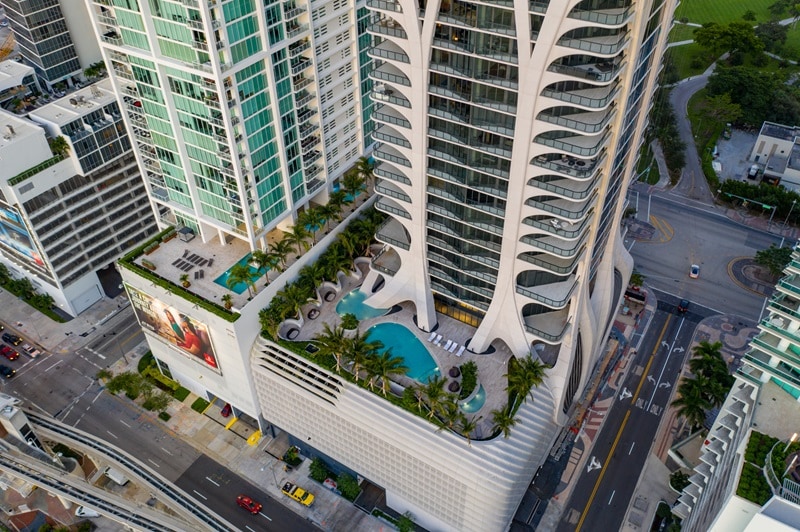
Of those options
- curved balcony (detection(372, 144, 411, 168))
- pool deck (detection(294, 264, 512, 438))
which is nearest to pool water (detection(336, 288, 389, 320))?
pool deck (detection(294, 264, 512, 438))

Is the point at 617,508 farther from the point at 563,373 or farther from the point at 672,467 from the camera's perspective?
the point at 563,373

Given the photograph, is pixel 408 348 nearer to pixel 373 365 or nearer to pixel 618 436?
pixel 373 365

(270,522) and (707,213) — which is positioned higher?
(707,213)

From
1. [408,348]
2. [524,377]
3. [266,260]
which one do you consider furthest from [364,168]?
[524,377]

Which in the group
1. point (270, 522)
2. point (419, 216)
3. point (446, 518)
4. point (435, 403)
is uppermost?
point (419, 216)

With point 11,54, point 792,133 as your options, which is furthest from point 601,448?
point 11,54

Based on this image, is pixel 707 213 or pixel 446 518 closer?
pixel 446 518
